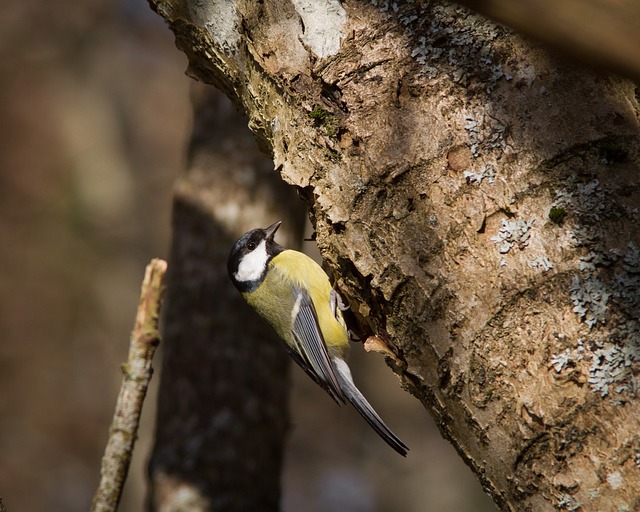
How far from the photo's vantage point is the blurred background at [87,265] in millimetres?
8656

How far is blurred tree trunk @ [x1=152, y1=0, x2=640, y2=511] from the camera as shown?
4.56 ft

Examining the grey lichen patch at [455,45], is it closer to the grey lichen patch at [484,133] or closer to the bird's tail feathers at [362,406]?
the grey lichen patch at [484,133]

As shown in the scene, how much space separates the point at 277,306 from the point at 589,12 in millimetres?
2477

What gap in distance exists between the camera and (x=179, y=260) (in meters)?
3.61

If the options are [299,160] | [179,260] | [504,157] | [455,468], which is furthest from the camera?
[455,468]

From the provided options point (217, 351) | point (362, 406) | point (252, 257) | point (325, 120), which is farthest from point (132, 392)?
point (217, 351)

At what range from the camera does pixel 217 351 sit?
3408mm

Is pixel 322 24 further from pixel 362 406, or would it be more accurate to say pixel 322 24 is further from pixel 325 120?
pixel 362 406

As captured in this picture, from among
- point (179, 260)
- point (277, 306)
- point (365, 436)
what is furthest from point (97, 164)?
point (277, 306)

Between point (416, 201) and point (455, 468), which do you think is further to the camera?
point (455, 468)

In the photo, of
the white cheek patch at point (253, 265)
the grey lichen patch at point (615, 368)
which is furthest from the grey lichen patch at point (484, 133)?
the white cheek patch at point (253, 265)

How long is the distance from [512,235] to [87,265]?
855 cm

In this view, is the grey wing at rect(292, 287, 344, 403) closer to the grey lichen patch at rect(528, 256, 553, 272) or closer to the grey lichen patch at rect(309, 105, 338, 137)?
the grey lichen patch at rect(309, 105, 338, 137)

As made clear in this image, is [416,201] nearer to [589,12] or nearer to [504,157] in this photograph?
[504,157]
